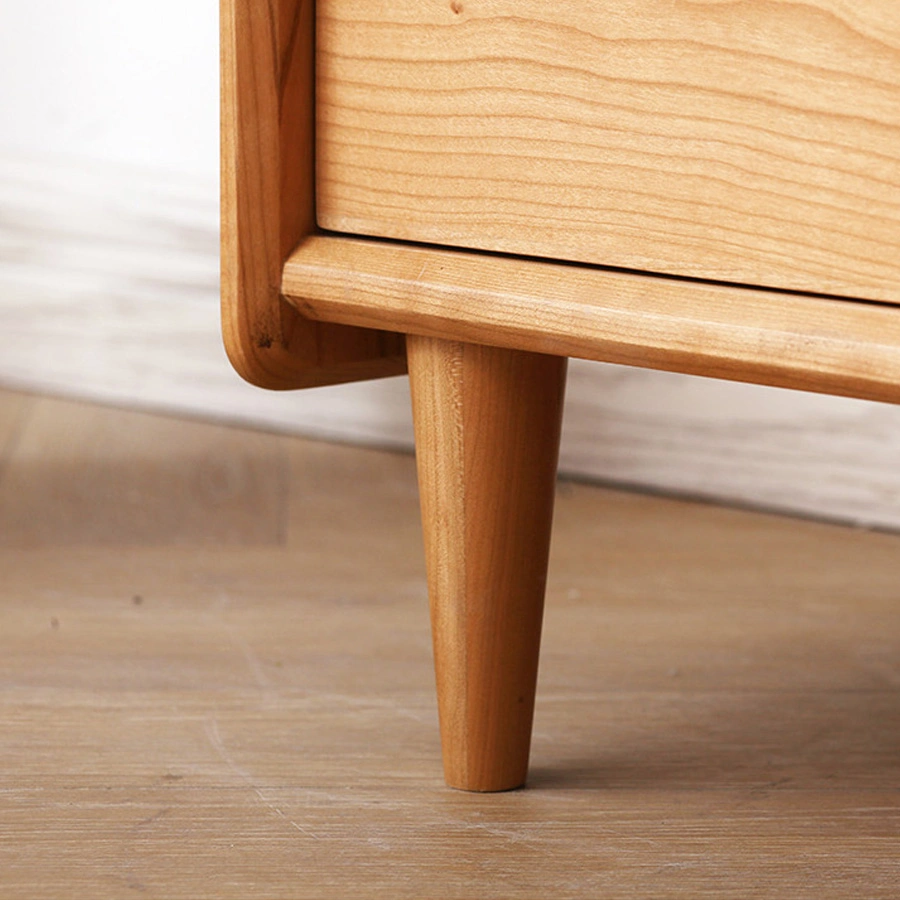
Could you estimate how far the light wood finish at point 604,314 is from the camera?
1.13 feet

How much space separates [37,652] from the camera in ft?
2.10

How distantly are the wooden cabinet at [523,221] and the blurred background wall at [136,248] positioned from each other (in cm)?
52

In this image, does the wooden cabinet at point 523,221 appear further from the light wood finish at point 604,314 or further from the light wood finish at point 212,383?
the light wood finish at point 212,383

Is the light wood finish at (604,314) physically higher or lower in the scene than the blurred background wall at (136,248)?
higher

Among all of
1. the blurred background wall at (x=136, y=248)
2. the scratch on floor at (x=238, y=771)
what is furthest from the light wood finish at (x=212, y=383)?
the scratch on floor at (x=238, y=771)

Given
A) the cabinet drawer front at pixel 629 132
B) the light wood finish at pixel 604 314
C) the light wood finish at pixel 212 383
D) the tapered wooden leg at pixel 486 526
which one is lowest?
the light wood finish at pixel 212 383

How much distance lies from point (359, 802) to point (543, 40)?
0.90 feet

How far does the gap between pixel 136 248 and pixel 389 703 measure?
2.14 feet

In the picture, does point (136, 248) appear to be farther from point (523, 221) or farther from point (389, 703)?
point (523, 221)

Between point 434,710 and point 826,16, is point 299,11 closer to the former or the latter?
point 826,16

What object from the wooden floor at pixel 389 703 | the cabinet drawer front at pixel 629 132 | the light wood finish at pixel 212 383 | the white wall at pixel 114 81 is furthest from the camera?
the white wall at pixel 114 81

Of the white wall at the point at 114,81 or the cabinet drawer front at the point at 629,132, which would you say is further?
the white wall at the point at 114,81

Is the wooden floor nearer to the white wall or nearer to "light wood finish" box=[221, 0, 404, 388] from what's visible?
"light wood finish" box=[221, 0, 404, 388]

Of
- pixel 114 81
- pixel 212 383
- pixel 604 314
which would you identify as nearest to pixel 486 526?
pixel 604 314
